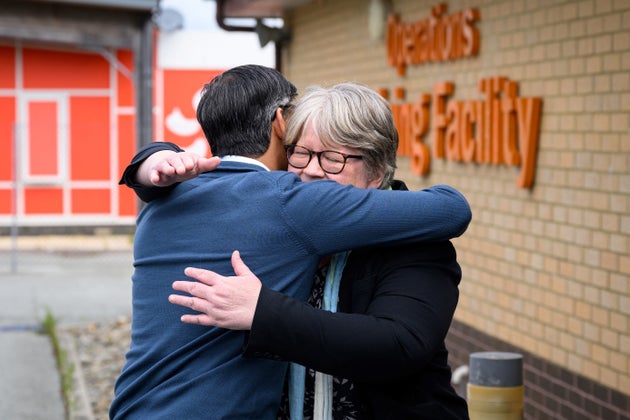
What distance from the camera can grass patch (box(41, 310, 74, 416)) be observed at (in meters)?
8.20

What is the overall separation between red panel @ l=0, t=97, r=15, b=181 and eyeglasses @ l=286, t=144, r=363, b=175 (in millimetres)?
17586

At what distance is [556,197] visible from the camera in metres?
6.18

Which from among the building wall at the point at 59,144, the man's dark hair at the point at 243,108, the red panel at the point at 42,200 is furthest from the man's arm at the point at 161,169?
the red panel at the point at 42,200

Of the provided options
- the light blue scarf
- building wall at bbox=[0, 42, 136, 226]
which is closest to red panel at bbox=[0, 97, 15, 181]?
building wall at bbox=[0, 42, 136, 226]

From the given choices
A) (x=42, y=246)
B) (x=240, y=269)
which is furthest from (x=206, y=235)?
(x=42, y=246)

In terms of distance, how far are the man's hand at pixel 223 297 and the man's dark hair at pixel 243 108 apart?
1.05ft

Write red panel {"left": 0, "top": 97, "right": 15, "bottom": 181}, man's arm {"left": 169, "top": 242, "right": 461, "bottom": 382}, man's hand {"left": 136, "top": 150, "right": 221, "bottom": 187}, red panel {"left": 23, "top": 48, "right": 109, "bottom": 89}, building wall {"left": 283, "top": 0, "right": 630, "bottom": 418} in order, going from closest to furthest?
1. man's arm {"left": 169, "top": 242, "right": 461, "bottom": 382}
2. man's hand {"left": 136, "top": 150, "right": 221, "bottom": 187}
3. building wall {"left": 283, "top": 0, "right": 630, "bottom": 418}
4. red panel {"left": 0, "top": 97, "right": 15, "bottom": 181}
5. red panel {"left": 23, "top": 48, "right": 109, "bottom": 89}

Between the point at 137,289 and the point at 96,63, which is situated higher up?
the point at 96,63

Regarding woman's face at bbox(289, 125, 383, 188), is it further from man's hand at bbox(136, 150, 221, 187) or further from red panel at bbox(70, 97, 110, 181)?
red panel at bbox(70, 97, 110, 181)

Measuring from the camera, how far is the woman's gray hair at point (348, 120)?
8.13 ft

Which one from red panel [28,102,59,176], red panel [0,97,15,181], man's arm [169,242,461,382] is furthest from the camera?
red panel [28,102,59,176]

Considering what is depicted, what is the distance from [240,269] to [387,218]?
312 millimetres

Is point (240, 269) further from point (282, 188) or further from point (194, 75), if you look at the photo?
point (194, 75)

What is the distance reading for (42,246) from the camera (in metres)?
18.7
